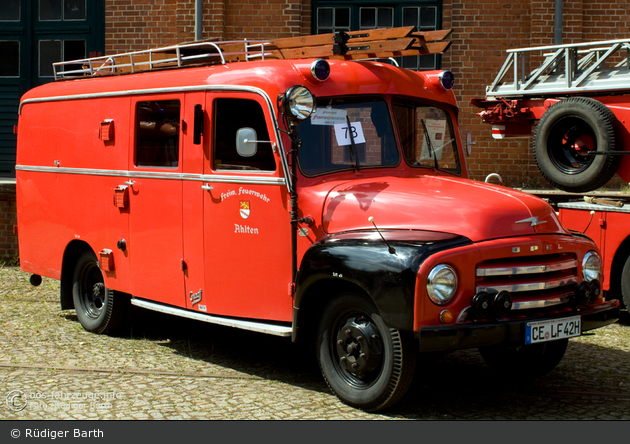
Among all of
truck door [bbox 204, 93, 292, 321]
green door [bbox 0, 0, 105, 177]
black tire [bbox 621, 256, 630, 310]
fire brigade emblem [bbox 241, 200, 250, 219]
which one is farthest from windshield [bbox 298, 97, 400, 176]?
green door [bbox 0, 0, 105, 177]

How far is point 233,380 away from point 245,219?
1.23m

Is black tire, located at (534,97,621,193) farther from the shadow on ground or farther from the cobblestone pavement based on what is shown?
the shadow on ground

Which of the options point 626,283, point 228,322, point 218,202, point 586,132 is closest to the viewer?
point 228,322

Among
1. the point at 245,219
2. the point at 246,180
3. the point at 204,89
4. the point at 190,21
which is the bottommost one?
the point at 245,219

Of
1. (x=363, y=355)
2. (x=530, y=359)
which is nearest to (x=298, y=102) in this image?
(x=363, y=355)

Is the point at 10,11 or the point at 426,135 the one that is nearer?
the point at 426,135

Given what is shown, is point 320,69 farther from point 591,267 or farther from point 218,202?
point 591,267

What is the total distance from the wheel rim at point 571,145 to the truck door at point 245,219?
4.24 metres

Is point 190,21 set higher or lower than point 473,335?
higher

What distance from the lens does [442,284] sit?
4832 mm

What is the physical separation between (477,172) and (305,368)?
800 centimetres

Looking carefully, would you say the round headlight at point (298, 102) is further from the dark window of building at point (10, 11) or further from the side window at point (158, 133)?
the dark window of building at point (10, 11)

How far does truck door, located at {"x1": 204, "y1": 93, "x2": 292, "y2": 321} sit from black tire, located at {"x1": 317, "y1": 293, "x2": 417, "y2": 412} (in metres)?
0.49

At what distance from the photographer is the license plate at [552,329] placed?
4.98 metres
